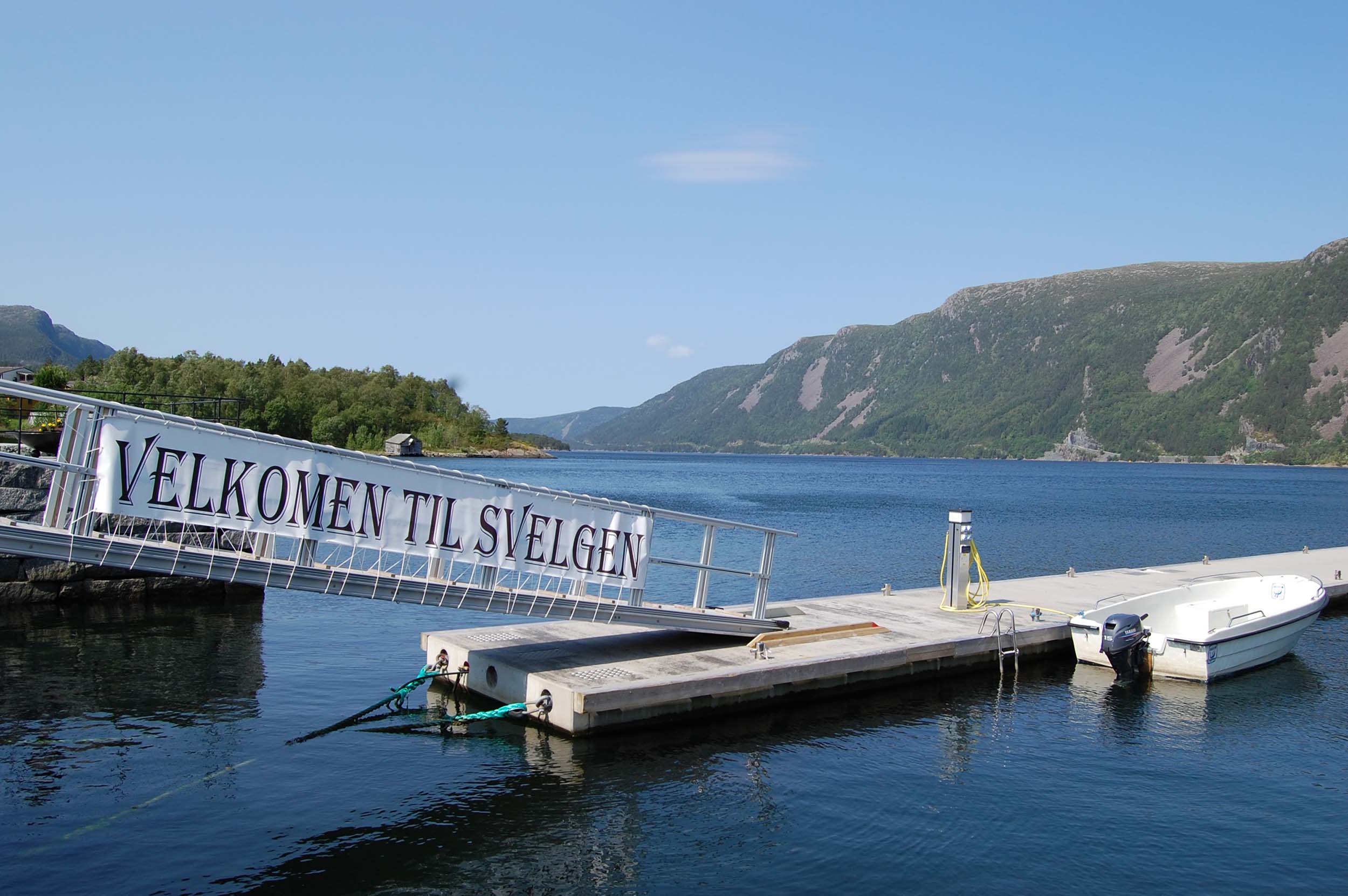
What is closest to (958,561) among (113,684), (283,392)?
(113,684)

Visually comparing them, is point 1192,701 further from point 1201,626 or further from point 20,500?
point 20,500

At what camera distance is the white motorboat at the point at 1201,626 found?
20.4 metres

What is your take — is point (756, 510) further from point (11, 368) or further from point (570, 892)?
point (11, 368)

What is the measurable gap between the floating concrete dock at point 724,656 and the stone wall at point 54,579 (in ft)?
40.3

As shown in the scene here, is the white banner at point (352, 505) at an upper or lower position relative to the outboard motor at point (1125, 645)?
upper

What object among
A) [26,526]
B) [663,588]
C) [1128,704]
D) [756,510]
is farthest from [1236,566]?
[756,510]

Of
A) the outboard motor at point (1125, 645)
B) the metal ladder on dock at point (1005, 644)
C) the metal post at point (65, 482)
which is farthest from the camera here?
the metal ladder on dock at point (1005, 644)

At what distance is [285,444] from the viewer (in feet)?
43.6

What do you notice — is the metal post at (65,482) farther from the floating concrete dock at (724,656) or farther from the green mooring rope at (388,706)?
the floating concrete dock at (724,656)

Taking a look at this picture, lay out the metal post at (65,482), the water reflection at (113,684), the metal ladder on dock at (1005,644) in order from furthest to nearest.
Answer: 1. the metal ladder on dock at (1005,644)
2. the water reflection at (113,684)
3. the metal post at (65,482)

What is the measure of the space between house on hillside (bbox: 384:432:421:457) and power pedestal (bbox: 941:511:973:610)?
14326 cm

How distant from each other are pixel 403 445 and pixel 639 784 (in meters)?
164

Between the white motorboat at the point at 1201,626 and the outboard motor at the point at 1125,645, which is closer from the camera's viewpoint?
the outboard motor at the point at 1125,645

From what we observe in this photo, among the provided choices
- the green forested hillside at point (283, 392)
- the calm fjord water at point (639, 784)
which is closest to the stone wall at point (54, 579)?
the calm fjord water at point (639, 784)
